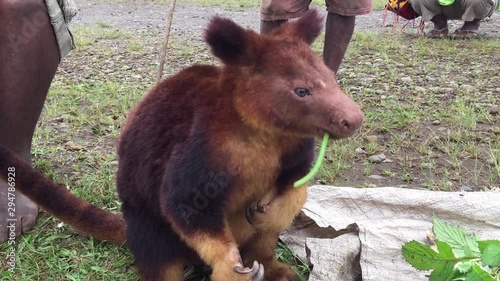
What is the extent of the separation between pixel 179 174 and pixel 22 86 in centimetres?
111

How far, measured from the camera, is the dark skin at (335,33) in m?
3.22

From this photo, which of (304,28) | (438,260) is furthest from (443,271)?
(304,28)

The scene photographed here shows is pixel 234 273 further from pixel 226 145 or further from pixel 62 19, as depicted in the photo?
pixel 62 19

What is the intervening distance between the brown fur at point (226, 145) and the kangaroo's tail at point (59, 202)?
265 mm

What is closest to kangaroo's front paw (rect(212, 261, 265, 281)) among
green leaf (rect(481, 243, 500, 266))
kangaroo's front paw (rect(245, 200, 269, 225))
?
kangaroo's front paw (rect(245, 200, 269, 225))

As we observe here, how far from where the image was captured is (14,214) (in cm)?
240

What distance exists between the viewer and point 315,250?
2125 mm

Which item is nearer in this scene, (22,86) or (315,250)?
(315,250)

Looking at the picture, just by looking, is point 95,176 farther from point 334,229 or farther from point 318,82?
point 318,82

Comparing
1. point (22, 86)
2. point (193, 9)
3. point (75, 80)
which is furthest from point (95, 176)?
point (193, 9)

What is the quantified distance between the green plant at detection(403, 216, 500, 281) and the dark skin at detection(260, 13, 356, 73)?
1.54 metres

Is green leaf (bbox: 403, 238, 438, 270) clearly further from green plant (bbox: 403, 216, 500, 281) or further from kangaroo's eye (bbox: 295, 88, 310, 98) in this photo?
kangaroo's eye (bbox: 295, 88, 310, 98)

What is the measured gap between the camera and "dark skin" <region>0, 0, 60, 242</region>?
2.43 m

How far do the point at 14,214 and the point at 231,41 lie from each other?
4.19ft
